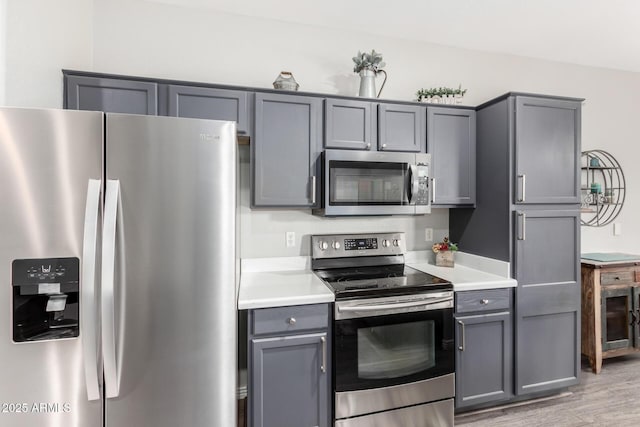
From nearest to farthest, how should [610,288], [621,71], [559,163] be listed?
[559,163], [610,288], [621,71]

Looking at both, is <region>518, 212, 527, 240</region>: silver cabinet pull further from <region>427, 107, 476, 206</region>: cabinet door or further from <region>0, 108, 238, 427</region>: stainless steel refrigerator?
<region>0, 108, 238, 427</region>: stainless steel refrigerator

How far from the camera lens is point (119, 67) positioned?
2.19 meters

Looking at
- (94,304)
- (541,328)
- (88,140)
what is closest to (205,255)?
(94,304)

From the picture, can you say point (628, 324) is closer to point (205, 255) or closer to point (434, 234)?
Answer: point (434, 234)

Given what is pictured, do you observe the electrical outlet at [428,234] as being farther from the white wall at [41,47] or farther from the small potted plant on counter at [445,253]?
the white wall at [41,47]

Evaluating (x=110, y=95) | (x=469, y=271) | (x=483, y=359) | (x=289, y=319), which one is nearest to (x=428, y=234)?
(x=469, y=271)

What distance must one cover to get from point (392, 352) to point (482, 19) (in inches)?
99.7

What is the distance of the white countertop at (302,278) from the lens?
1.78 metres

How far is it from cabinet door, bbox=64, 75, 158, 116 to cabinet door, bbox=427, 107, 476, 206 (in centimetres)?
191

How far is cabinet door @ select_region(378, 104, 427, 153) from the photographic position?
7.47 ft

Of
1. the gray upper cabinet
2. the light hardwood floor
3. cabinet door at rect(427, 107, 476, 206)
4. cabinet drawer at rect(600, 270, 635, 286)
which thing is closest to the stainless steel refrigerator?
the gray upper cabinet

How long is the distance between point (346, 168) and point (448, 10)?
142 centimetres

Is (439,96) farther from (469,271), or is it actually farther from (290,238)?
(290,238)

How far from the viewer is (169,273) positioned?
4.43 ft
